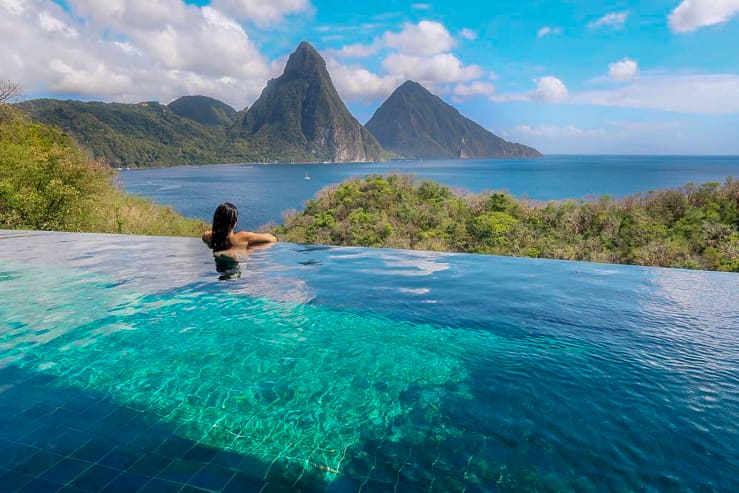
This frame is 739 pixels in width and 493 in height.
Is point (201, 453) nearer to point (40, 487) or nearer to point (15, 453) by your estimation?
point (40, 487)

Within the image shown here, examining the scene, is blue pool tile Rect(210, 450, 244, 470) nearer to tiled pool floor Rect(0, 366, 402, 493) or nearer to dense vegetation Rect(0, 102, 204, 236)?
tiled pool floor Rect(0, 366, 402, 493)

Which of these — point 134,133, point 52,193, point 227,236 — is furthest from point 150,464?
point 134,133

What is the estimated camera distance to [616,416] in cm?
302

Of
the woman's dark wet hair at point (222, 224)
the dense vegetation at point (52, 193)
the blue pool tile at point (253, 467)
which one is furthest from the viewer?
the dense vegetation at point (52, 193)

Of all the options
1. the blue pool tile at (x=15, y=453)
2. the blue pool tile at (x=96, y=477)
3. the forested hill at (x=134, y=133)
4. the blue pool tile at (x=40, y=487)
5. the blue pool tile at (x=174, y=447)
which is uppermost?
the forested hill at (x=134, y=133)

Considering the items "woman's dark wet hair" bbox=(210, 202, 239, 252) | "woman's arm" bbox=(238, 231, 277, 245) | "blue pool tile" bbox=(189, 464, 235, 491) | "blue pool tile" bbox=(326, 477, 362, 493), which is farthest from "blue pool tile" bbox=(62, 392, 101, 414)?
"woman's arm" bbox=(238, 231, 277, 245)

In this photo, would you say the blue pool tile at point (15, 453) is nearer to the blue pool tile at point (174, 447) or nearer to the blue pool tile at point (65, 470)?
the blue pool tile at point (65, 470)

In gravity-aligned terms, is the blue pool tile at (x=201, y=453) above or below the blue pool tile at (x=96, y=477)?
below

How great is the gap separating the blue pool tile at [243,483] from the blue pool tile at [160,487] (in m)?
0.26

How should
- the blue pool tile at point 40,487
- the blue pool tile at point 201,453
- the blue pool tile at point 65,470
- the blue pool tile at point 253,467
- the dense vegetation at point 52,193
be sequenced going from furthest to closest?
1. the dense vegetation at point 52,193
2. the blue pool tile at point 201,453
3. the blue pool tile at point 253,467
4. the blue pool tile at point 65,470
5. the blue pool tile at point 40,487

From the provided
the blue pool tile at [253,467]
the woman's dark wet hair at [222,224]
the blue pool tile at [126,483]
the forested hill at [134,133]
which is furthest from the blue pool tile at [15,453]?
the forested hill at [134,133]

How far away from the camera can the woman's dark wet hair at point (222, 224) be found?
787 centimetres

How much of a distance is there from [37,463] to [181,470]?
85 centimetres

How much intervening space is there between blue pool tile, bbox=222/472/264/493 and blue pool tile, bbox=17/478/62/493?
2.97 ft
